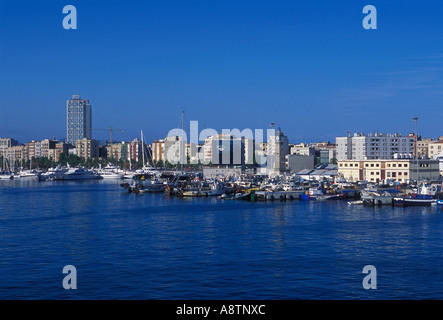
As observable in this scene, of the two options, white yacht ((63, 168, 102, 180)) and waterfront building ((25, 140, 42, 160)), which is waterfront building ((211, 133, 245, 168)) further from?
waterfront building ((25, 140, 42, 160))

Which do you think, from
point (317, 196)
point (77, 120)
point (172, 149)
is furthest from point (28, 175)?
point (77, 120)

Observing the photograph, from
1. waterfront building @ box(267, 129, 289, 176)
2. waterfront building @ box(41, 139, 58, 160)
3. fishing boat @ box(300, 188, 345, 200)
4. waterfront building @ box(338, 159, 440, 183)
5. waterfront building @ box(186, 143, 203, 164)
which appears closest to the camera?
fishing boat @ box(300, 188, 345, 200)

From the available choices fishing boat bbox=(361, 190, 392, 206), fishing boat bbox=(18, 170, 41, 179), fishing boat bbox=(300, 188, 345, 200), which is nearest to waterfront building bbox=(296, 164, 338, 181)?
fishing boat bbox=(300, 188, 345, 200)

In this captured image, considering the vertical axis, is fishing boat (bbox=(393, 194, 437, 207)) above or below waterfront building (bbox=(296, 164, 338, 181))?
below

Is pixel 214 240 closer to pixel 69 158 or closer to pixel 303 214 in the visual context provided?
pixel 303 214

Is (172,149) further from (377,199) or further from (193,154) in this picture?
(377,199)
